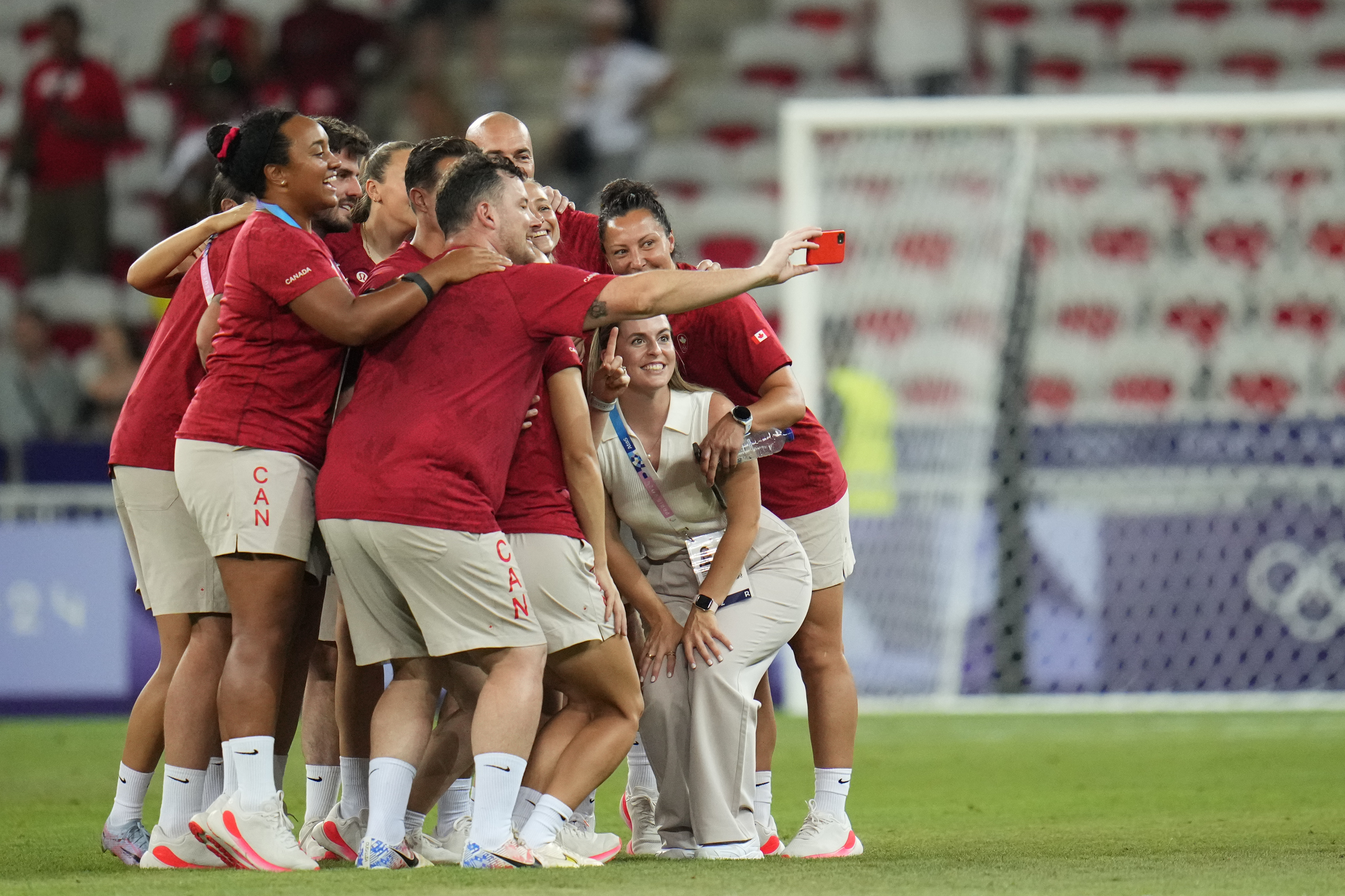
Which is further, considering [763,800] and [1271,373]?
[1271,373]

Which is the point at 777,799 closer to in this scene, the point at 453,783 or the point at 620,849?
the point at 620,849

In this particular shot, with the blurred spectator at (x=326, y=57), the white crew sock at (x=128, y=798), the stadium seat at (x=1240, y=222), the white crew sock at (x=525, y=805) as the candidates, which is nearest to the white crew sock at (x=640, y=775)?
the white crew sock at (x=525, y=805)

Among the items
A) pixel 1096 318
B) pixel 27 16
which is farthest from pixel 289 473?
pixel 27 16

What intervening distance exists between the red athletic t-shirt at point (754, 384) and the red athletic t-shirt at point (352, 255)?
1.00 m

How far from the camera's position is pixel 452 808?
5.43 meters

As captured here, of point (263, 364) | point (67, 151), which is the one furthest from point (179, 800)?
→ point (67, 151)

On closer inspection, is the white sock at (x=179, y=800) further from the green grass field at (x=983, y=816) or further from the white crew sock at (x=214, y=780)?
the green grass field at (x=983, y=816)

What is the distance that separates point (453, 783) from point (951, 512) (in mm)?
5369

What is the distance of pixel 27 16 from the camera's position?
50.0 feet

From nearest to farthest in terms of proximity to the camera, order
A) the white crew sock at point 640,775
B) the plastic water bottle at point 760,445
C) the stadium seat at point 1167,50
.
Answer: the plastic water bottle at point 760,445 < the white crew sock at point 640,775 < the stadium seat at point 1167,50

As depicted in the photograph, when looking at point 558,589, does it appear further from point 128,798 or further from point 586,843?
point 128,798

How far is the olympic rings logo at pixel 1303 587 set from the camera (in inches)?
392

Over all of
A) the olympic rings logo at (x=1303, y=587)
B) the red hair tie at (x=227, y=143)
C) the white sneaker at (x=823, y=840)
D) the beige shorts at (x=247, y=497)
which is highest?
the red hair tie at (x=227, y=143)

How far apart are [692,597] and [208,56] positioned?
9.39m
